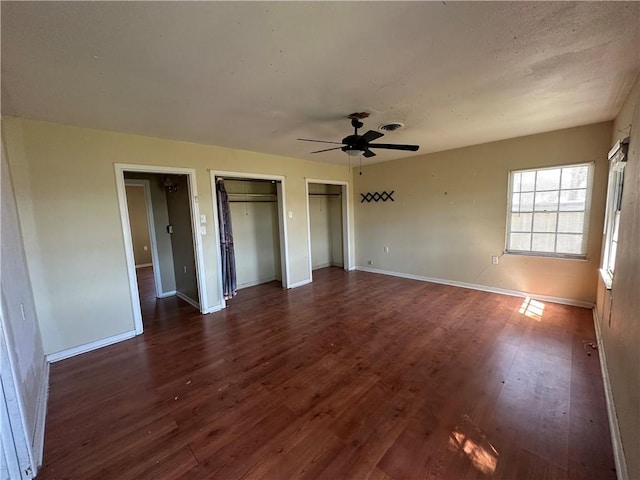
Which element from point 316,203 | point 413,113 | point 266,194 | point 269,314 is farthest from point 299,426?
point 316,203

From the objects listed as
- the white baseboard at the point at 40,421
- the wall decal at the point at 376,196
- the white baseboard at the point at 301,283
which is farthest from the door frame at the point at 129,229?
the wall decal at the point at 376,196

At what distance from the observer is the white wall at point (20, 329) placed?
1635 mm

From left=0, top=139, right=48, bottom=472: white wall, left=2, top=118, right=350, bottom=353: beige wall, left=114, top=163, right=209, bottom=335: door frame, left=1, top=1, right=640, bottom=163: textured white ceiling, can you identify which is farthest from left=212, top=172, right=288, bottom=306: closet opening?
left=0, top=139, right=48, bottom=472: white wall

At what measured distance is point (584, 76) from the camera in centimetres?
214

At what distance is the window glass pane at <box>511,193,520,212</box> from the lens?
166 inches

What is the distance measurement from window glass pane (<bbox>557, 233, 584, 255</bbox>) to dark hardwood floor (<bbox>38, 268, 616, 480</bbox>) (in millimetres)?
841

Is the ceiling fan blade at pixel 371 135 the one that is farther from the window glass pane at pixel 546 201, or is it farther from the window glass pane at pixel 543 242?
the window glass pane at pixel 543 242

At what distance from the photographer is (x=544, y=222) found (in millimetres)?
4008

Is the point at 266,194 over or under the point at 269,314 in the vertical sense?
over

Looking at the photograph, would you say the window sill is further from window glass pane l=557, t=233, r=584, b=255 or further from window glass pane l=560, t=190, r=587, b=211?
window glass pane l=560, t=190, r=587, b=211

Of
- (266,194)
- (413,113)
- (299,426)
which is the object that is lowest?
(299,426)

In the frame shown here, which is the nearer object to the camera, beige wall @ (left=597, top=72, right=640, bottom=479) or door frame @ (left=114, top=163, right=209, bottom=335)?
beige wall @ (left=597, top=72, right=640, bottom=479)

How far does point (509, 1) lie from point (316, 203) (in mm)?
5387

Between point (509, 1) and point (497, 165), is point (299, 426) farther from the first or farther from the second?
point (497, 165)
